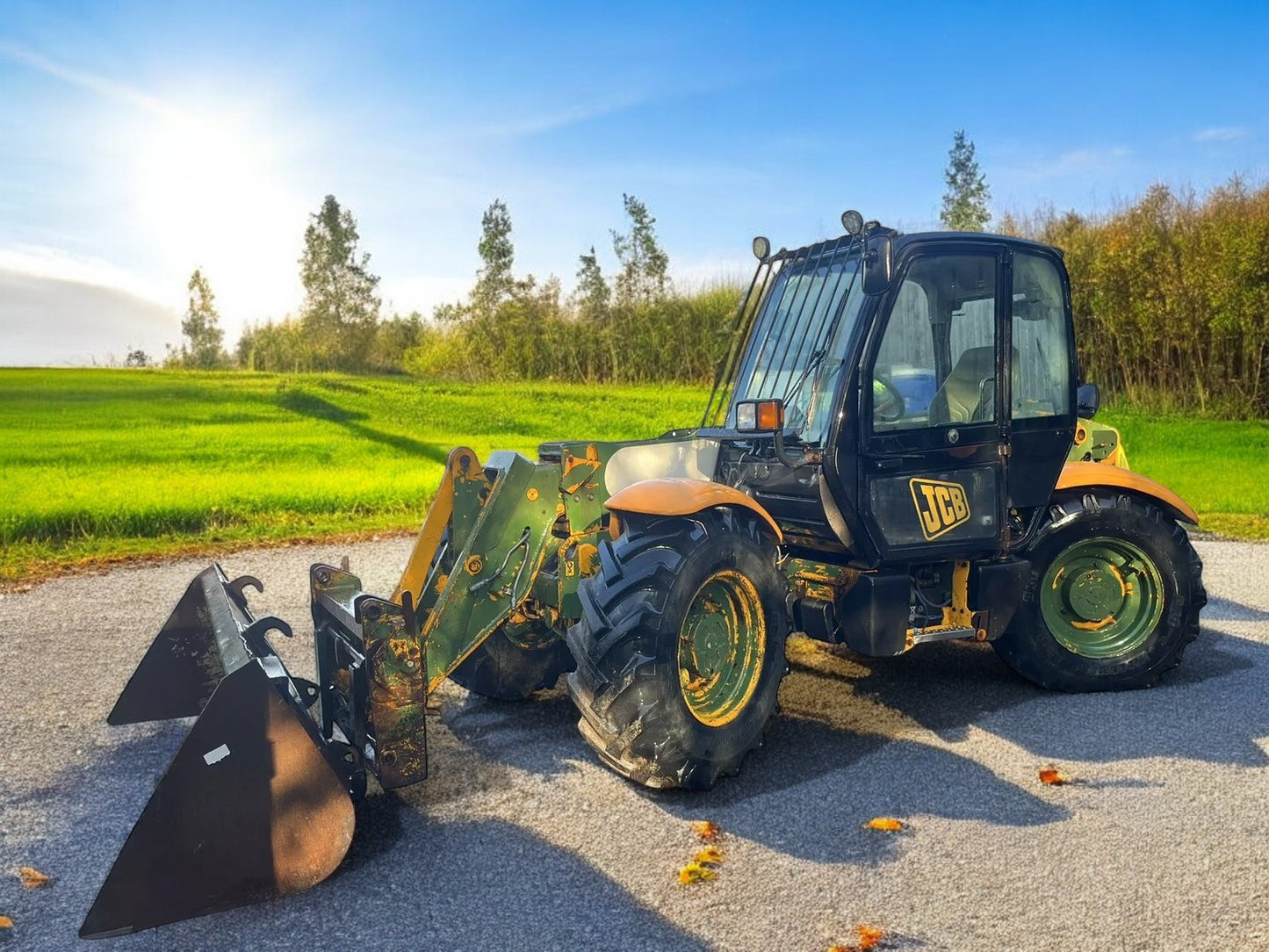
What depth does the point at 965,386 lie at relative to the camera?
5688 millimetres

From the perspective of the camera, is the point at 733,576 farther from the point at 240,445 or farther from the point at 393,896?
the point at 240,445

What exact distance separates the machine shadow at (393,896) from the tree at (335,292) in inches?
1305

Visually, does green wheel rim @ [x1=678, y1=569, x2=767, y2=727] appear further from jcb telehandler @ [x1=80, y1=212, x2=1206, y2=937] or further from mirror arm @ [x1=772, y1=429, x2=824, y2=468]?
mirror arm @ [x1=772, y1=429, x2=824, y2=468]

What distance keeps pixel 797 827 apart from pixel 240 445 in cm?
1594

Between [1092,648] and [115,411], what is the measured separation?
807 inches

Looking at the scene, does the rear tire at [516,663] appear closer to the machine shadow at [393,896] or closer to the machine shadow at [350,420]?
the machine shadow at [393,896]

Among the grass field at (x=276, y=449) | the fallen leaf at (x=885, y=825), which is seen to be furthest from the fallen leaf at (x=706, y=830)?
the grass field at (x=276, y=449)

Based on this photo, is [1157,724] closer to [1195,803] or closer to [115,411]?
[1195,803]

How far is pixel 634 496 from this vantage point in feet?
15.7

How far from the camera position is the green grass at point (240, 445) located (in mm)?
12008

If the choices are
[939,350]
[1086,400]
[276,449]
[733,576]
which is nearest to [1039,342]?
[1086,400]

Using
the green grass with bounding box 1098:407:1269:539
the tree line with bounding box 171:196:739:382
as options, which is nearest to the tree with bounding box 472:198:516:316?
the tree line with bounding box 171:196:739:382

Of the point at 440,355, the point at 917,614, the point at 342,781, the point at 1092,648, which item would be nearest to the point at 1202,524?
the point at 1092,648

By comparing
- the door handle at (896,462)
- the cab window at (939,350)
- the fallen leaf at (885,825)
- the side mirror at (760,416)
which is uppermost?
the cab window at (939,350)
